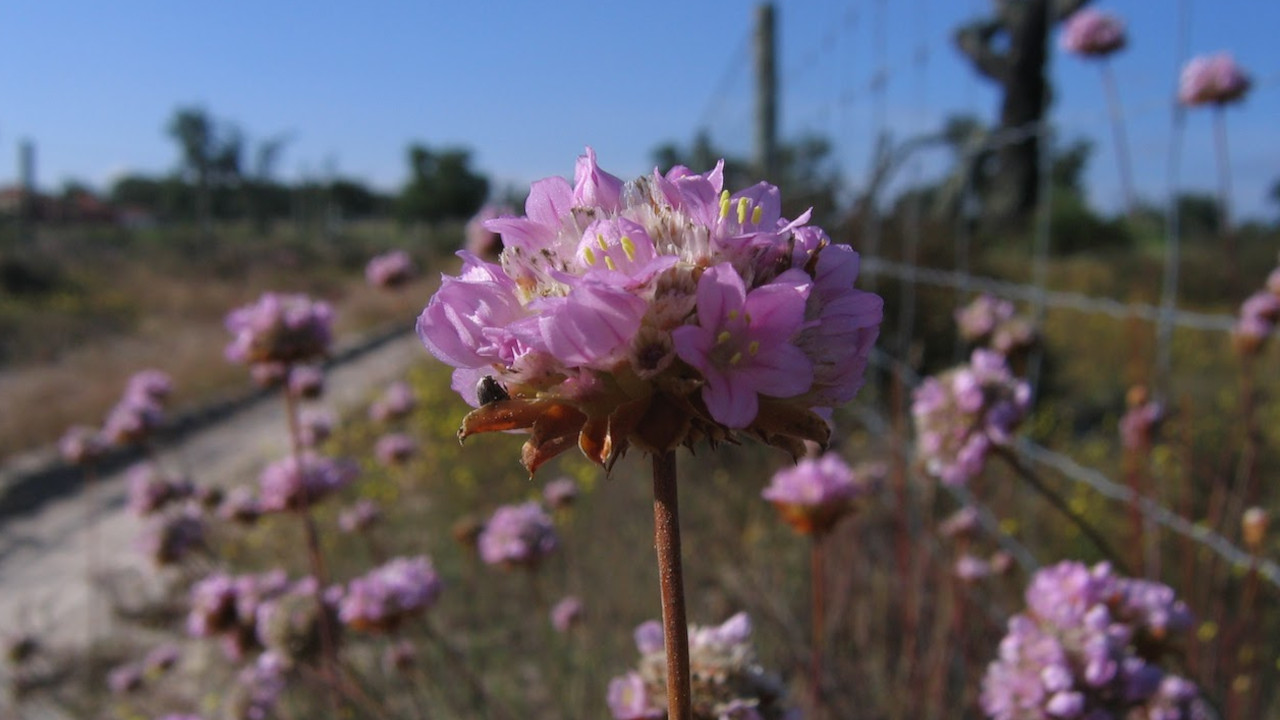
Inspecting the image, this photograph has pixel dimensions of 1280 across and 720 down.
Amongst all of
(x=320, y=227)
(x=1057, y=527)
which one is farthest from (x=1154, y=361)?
(x=320, y=227)

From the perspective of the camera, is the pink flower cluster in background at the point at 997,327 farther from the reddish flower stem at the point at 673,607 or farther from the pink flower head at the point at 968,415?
the reddish flower stem at the point at 673,607

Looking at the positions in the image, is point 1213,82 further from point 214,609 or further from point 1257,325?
point 214,609

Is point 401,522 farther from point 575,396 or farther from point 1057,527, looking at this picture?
point 575,396

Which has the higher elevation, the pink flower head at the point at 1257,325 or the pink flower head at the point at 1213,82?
the pink flower head at the point at 1213,82

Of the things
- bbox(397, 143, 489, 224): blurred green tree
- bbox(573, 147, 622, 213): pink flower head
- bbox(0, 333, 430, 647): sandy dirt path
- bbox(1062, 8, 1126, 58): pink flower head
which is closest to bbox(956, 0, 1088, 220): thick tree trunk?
bbox(1062, 8, 1126, 58): pink flower head

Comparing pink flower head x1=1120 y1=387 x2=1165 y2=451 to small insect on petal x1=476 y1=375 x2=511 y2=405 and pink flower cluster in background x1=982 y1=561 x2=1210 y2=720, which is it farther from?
small insect on petal x1=476 y1=375 x2=511 y2=405

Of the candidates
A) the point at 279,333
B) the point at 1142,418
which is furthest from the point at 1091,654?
the point at 279,333

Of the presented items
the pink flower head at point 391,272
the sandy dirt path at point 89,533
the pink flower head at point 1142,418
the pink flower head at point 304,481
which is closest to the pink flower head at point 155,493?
the sandy dirt path at point 89,533
